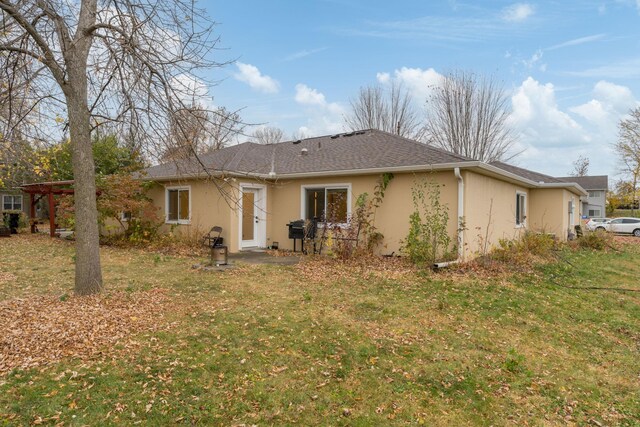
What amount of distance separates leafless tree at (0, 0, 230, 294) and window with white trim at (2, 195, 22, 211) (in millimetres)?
28056

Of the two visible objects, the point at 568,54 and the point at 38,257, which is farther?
the point at 568,54

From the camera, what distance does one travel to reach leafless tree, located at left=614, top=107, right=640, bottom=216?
31.6 m

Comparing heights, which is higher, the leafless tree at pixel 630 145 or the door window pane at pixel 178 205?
the leafless tree at pixel 630 145

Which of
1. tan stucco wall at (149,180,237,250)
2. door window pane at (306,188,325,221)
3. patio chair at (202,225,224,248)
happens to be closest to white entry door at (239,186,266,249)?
tan stucco wall at (149,180,237,250)

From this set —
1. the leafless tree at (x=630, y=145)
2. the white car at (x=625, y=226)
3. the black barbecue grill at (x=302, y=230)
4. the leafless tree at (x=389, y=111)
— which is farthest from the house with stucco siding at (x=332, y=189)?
the leafless tree at (x=630, y=145)

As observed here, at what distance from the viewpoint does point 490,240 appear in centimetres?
1168

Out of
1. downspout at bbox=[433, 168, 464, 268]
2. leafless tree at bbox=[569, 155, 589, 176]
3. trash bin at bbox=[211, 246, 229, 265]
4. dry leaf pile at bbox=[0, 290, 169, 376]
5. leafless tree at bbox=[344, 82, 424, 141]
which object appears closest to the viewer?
dry leaf pile at bbox=[0, 290, 169, 376]

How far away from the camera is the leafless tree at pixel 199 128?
18.1 ft

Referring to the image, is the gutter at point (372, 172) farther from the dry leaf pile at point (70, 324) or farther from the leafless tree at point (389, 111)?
the leafless tree at point (389, 111)

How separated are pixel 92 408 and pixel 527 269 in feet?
30.6

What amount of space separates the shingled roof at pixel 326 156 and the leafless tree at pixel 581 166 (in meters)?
53.9

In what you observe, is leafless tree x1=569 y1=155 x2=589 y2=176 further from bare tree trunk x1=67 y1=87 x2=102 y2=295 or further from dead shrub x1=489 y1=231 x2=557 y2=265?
bare tree trunk x1=67 y1=87 x2=102 y2=295

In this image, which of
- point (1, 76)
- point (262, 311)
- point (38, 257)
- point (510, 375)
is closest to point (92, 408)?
point (262, 311)

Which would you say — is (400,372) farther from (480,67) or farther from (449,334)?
(480,67)
